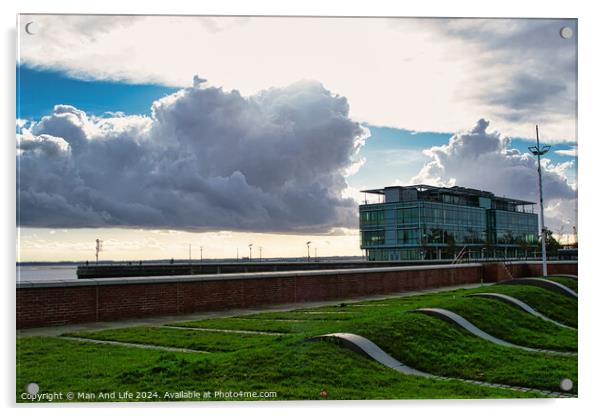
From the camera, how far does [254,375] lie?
7410mm

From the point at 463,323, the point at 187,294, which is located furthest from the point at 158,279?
the point at 463,323

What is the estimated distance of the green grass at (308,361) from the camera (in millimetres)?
7266

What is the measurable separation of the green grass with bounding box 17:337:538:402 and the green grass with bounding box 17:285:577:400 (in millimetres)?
13

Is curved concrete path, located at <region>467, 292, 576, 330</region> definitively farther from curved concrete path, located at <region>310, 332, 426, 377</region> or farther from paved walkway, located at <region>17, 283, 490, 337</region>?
curved concrete path, located at <region>310, 332, 426, 377</region>

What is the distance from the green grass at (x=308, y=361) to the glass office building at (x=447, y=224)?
3.00 m

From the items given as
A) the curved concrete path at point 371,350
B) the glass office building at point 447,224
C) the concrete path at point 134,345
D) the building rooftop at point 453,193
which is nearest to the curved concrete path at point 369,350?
the curved concrete path at point 371,350

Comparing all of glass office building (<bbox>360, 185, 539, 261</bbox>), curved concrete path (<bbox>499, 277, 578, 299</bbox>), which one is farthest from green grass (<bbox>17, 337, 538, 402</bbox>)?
curved concrete path (<bbox>499, 277, 578, 299</bbox>)

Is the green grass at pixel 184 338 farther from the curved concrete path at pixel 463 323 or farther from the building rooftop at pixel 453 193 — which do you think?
the building rooftop at pixel 453 193

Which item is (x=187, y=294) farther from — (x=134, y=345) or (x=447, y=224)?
(x=447, y=224)

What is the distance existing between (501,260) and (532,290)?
12.8 metres

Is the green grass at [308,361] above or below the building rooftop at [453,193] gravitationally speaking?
below

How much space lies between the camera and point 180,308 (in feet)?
45.8

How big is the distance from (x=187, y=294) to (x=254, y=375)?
23.0 feet
